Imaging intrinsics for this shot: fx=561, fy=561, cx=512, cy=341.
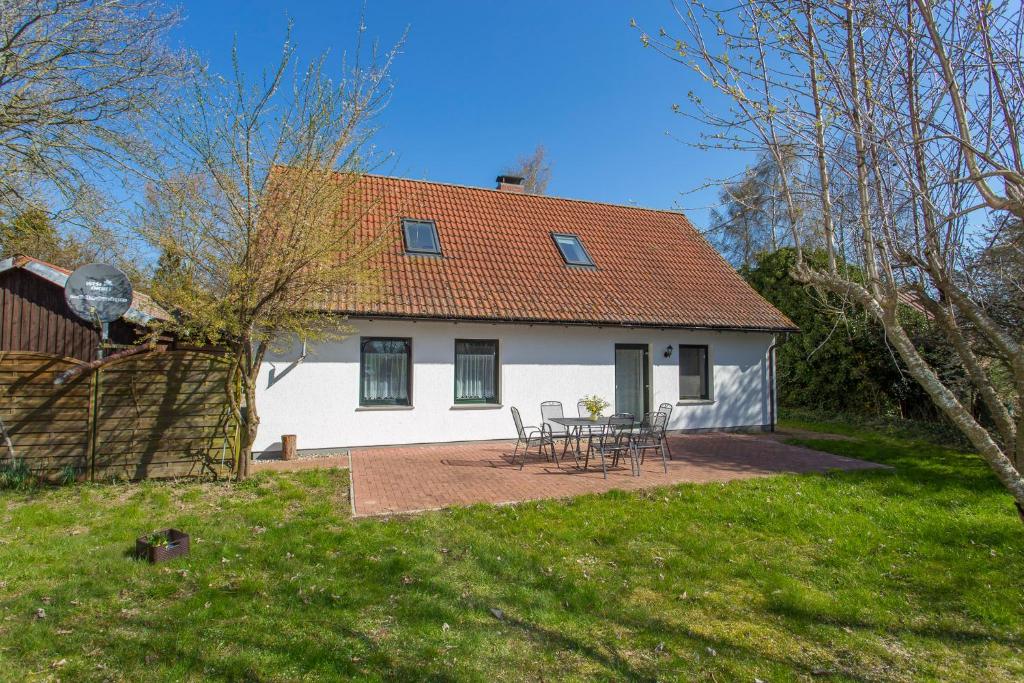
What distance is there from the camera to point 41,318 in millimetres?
10344

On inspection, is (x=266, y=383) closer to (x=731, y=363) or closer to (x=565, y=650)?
(x=565, y=650)

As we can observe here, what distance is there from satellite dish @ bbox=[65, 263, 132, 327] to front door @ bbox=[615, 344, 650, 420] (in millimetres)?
9431

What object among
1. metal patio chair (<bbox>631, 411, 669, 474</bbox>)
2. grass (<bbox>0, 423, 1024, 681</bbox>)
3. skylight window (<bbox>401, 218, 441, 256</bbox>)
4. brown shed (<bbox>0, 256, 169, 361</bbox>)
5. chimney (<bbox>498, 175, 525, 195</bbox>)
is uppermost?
chimney (<bbox>498, 175, 525, 195</bbox>)

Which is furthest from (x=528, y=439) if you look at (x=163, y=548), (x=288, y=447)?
(x=163, y=548)

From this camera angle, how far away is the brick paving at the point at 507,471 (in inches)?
288

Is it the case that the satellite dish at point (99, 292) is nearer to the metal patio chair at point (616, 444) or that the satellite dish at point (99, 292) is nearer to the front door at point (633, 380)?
the metal patio chair at point (616, 444)

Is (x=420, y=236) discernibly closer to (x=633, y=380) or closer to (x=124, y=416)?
(x=633, y=380)

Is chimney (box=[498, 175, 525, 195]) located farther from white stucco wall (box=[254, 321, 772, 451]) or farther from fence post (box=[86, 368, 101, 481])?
fence post (box=[86, 368, 101, 481])

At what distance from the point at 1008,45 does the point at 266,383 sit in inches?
404

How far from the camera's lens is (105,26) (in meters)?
6.80

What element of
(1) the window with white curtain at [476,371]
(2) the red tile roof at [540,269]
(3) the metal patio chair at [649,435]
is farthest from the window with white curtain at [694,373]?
(1) the window with white curtain at [476,371]

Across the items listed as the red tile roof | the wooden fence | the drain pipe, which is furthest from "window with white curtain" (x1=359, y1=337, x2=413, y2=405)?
the drain pipe

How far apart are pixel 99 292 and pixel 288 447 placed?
3779mm

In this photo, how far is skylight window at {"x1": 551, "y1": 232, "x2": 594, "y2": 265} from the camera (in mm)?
13930
